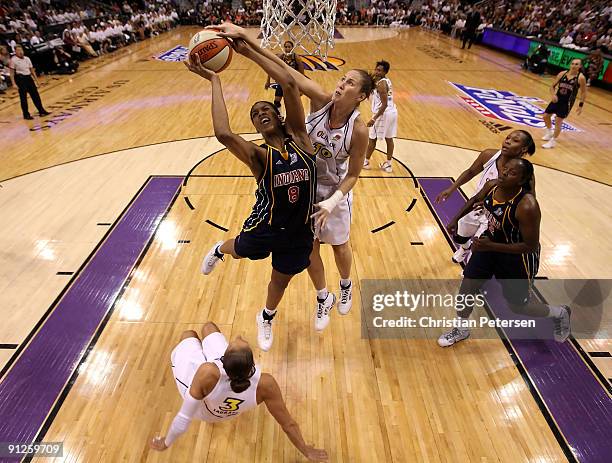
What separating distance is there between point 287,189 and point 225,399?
3.92 feet

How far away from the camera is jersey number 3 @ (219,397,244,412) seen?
227 centimetres

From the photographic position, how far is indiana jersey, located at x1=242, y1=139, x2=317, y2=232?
2.43 meters

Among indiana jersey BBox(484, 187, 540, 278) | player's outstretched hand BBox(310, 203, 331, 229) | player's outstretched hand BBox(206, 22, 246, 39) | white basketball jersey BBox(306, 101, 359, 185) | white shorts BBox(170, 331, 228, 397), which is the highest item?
player's outstretched hand BBox(206, 22, 246, 39)

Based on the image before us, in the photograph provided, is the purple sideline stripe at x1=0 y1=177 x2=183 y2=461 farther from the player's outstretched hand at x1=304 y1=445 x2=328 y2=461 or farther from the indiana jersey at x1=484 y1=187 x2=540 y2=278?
the indiana jersey at x1=484 y1=187 x2=540 y2=278

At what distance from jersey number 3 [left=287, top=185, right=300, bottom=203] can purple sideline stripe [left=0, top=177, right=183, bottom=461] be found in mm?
2144

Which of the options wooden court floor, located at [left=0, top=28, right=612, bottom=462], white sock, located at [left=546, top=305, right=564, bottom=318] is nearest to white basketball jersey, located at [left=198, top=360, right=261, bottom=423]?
wooden court floor, located at [left=0, top=28, right=612, bottom=462]

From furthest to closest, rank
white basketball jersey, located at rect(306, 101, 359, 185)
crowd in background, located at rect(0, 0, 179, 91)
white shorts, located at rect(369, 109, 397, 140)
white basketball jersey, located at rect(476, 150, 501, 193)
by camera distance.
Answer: crowd in background, located at rect(0, 0, 179, 91), white shorts, located at rect(369, 109, 397, 140), white basketball jersey, located at rect(476, 150, 501, 193), white basketball jersey, located at rect(306, 101, 359, 185)

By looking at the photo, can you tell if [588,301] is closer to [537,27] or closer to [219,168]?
[219,168]

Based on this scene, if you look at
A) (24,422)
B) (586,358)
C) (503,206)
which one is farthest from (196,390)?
(586,358)

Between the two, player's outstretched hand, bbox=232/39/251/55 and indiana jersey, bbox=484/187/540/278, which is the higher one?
player's outstretched hand, bbox=232/39/251/55

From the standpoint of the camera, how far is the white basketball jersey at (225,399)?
2.20 meters

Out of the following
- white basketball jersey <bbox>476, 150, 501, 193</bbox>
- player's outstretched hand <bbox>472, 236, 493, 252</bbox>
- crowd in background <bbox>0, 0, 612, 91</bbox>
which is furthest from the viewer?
crowd in background <bbox>0, 0, 612, 91</bbox>

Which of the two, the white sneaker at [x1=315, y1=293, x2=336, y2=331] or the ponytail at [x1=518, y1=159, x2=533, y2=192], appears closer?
the ponytail at [x1=518, y1=159, x2=533, y2=192]

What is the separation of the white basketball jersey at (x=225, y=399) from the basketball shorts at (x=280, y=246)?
2.41 feet
